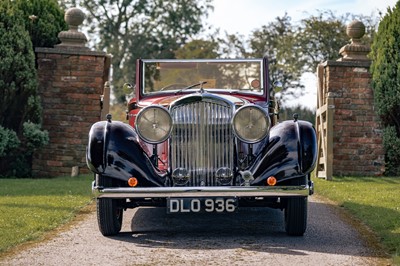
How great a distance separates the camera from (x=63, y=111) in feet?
47.3

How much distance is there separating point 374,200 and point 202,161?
3.67 metres

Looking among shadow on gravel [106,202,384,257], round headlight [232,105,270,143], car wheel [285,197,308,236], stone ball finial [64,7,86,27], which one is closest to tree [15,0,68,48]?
stone ball finial [64,7,86,27]

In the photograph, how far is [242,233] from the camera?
7762mm

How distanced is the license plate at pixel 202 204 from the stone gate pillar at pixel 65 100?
746 centimetres

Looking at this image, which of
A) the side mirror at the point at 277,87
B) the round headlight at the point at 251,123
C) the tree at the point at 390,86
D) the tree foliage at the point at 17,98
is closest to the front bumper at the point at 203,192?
the round headlight at the point at 251,123

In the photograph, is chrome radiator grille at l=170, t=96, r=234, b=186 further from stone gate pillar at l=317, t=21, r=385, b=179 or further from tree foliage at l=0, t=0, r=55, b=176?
stone gate pillar at l=317, t=21, r=385, b=179

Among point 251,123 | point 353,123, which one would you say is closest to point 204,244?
point 251,123

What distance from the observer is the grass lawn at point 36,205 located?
299 inches

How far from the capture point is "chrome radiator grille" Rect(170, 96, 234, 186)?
764 centimetres

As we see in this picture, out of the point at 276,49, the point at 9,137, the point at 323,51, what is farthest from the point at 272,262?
the point at 276,49

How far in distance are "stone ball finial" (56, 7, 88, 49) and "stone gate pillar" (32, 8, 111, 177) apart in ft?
0.52

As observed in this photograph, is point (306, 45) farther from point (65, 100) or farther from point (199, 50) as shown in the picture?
point (65, 100)

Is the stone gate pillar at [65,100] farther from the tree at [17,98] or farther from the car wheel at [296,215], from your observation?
the car wheel at [296,215]

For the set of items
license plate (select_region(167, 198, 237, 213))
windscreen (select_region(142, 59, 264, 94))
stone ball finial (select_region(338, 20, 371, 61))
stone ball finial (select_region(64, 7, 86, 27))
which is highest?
stone ball finial (select_region(64, 7, 86, 27))
